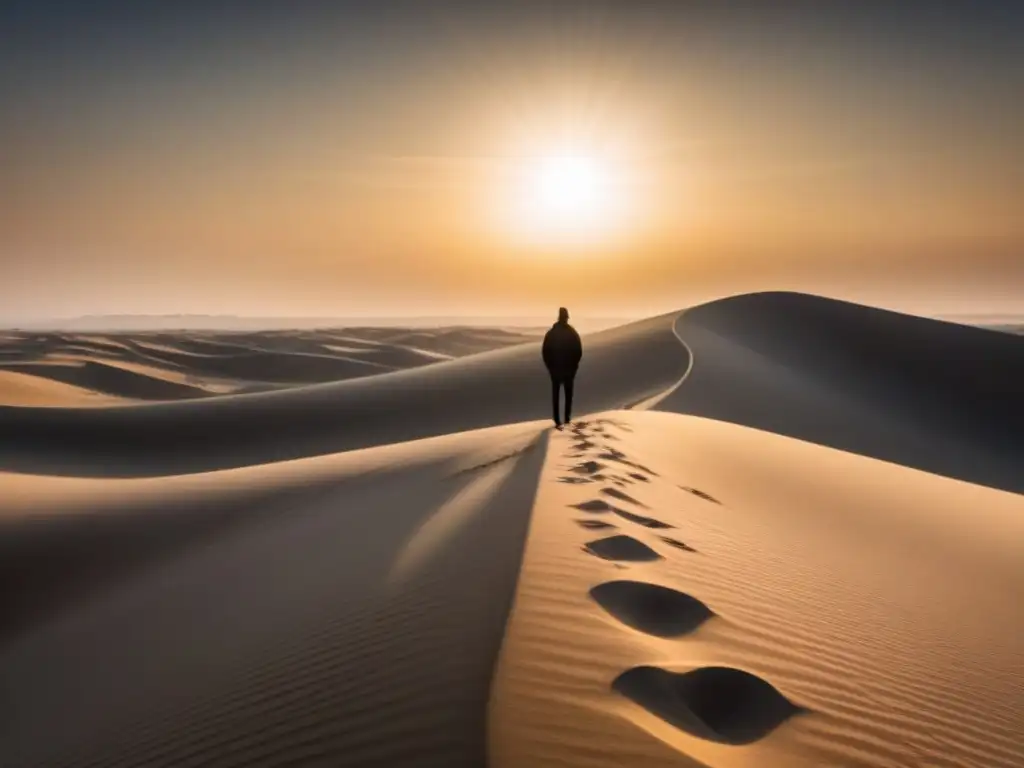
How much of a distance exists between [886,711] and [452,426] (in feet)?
54.5

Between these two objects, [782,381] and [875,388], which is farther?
[875,388]

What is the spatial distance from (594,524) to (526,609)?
1781 millimetres

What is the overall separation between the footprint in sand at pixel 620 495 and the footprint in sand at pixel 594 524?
900mm

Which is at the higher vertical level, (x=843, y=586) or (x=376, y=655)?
(x=376, y=655)

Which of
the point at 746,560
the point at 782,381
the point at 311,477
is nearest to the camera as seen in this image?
the point at 746,560

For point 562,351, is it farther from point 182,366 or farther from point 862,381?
point 182,366

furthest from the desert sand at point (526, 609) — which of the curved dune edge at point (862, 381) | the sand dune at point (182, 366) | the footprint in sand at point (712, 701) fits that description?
the sand dune at point (182, 366)

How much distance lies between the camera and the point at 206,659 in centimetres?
386

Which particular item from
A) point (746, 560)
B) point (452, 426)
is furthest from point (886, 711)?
point (452, 426)

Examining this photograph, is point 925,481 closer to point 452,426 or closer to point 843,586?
point 843,586

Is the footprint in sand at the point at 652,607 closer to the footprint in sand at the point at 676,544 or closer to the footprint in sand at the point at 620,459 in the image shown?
the footprint in sand at the point at 676,544

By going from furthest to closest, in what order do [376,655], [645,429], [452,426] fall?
1. [452,426]
2. [645,429]
3. [376,655]

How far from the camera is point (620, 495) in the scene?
20.1 feet

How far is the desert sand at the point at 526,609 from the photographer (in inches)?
103
